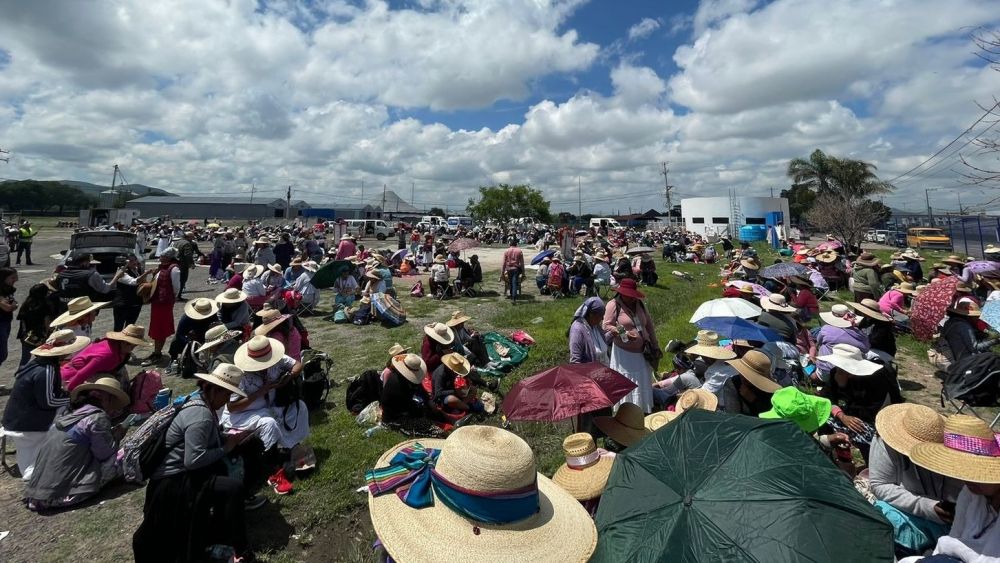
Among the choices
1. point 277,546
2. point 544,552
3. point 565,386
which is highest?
point 565,386

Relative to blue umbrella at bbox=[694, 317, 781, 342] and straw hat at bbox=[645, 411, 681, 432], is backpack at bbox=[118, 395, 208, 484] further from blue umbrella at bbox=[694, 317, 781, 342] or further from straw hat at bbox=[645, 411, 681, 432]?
blue umbrella at bbox=[694, 317, 781, 342]

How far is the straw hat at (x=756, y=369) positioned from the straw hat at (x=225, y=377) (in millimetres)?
4330

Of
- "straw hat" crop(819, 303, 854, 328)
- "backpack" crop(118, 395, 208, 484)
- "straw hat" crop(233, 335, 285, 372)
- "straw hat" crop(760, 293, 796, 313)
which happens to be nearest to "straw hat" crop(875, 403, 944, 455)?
Answer: "straw hat" crop(819, 303, 854, 328)

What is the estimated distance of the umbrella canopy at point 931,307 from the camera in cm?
629

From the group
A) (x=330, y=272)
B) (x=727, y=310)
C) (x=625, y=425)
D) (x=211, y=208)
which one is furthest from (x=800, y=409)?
(x=211, y=208)

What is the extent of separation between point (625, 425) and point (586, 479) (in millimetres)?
1333

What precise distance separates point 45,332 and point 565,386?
24.4 feet

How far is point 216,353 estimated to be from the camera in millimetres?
5824

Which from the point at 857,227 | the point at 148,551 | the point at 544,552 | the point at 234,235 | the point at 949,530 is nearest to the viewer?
the point at 544,552

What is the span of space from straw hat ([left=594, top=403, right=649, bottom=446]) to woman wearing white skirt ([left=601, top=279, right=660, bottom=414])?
0.62 meters

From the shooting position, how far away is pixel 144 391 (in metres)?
5.21

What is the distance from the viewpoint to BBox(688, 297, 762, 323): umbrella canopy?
640 cm

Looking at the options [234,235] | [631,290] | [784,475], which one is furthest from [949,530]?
[234,235]

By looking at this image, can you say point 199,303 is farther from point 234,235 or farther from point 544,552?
point 234,235
